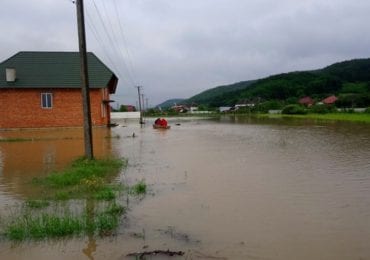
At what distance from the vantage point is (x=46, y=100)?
3522cm

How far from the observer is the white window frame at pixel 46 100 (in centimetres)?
3516

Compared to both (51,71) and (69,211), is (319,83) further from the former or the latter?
(69,211)

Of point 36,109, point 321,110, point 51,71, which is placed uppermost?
point 51,71

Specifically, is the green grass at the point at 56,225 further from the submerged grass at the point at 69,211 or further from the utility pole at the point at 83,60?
the utility pole at the point at 83,60

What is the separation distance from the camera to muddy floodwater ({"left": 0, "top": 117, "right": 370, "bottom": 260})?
6324 millimetres

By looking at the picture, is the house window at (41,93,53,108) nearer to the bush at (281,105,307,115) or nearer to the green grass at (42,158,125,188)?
the green grass at (42,158,125,188)

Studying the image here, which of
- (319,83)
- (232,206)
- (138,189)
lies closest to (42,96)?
(138,189)

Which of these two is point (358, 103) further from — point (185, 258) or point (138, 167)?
point (185, 258)

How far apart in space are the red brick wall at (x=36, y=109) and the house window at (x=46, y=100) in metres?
→ 0.23

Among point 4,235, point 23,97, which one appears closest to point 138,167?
point 4,235

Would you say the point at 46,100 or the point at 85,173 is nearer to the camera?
the point at 85,173

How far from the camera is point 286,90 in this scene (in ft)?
389

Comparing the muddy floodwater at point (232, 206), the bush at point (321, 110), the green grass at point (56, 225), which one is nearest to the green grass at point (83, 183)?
the muddy floodwater at point (232, 206)

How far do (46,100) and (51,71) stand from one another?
97.3 inches
